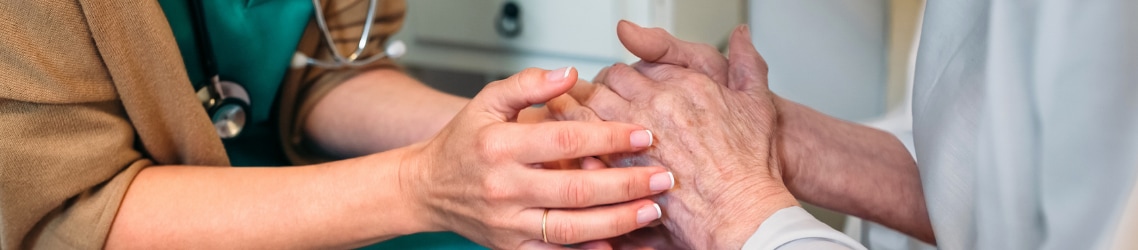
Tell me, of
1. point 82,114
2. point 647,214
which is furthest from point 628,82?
point 82,114

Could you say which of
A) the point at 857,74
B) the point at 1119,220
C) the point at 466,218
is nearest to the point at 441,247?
the point at 466,218

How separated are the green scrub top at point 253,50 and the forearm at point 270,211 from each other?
10 centimetres

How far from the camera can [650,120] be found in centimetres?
71

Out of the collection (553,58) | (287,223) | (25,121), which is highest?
(25,121)

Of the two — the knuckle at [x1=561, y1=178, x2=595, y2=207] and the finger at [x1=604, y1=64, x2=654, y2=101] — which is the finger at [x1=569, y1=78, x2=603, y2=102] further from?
the knuckle at [x1=561, y1=178, x2=595, y2=207]

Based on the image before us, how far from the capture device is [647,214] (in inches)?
26.0

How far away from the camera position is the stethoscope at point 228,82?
2.63ft

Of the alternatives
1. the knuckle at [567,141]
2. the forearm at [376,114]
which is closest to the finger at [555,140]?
the knuckle at [567,141]

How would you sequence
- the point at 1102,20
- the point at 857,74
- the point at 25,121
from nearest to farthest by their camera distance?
the point at 1102,20 → the point at 25,121 → the point at 857,74

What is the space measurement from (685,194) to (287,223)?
1.00 feet

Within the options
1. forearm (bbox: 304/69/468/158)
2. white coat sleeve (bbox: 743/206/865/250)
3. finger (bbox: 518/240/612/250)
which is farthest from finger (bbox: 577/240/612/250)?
forearm (bbox: 304/69/468/158)

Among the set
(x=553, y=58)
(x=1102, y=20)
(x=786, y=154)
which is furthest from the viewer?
(x=553, y=58)

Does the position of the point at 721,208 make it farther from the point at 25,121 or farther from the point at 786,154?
the point at 25,121

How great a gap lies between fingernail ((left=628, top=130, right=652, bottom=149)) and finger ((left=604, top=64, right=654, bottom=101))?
6 centimetres
